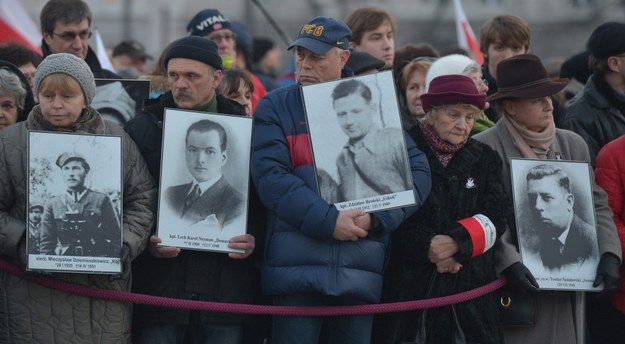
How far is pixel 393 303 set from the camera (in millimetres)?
6625

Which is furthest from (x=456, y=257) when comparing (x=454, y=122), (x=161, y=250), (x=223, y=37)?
(x=223, y=37)

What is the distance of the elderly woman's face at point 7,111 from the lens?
6711mm

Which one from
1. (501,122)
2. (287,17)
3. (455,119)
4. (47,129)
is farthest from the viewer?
(287,17)

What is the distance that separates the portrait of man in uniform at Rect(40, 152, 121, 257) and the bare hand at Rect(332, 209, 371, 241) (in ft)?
3.52

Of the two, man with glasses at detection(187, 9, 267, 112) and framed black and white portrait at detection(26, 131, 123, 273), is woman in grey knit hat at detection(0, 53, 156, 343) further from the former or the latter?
man with glasses at detection(187, 9, 267, 112)

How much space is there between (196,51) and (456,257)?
1740 mm

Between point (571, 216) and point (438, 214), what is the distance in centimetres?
86

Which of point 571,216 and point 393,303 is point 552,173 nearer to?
point 571,216

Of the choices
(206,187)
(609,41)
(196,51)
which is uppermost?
(609,41)

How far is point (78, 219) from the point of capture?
20.7 ft

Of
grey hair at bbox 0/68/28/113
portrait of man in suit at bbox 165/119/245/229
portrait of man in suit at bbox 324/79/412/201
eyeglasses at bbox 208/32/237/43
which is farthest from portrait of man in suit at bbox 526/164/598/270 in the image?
eyeglasses at bbox 208/32/237/43

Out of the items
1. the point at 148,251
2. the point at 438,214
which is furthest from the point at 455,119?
the point at 148,251

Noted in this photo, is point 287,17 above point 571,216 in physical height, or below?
above

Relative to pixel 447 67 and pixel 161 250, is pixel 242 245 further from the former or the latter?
pixel 447 67
